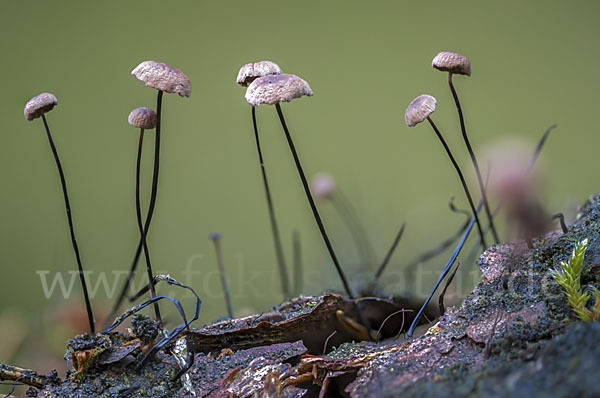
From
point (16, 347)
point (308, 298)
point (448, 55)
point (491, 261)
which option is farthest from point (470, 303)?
point (16, 347)

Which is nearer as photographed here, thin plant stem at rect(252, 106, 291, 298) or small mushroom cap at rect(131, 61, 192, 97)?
small mushroom cap at rect(131, 61, 192, 97)

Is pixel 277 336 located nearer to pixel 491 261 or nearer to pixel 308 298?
pixel 308 298

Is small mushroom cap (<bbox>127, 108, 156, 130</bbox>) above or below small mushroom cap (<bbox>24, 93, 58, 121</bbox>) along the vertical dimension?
below

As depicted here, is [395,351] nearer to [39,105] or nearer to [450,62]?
[450,62]

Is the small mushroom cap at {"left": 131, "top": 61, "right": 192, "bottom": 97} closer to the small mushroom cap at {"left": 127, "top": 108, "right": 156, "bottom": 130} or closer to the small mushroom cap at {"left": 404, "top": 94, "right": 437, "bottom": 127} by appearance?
the small mushroom cap at {"left": 127, "top": 108, "right": 156, "bottom": 130}

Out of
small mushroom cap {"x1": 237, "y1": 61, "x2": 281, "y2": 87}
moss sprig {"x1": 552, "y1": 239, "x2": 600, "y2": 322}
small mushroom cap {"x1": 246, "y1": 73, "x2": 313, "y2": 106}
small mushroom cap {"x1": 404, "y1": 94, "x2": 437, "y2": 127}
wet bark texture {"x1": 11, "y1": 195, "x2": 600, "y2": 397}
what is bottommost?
wet bark texture {"x1": 11, "y1": 195, "x2": 600, "y2": 397}

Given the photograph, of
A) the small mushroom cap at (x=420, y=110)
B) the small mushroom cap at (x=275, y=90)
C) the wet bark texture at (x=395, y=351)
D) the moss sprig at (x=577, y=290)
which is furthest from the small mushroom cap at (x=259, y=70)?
the moss sprig at (x=577, y=290)

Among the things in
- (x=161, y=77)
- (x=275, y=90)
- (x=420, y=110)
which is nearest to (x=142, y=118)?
(x=161, y=77)

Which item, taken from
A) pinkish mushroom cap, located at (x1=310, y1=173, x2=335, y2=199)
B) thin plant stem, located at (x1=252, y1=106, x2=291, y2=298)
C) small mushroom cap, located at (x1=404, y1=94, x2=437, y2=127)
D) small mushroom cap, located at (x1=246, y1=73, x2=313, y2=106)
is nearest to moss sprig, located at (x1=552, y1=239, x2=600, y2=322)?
small mushroom cap, located at (x1=404, y1=94, x2=437, y2=127)
